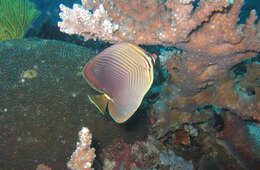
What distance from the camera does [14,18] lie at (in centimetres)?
557

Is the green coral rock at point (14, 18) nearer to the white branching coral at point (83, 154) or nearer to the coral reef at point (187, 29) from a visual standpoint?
the coral reef at point (187, 29)

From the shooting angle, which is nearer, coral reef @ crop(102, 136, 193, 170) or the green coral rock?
coral reef @ crop(102, 136, 193, 170)

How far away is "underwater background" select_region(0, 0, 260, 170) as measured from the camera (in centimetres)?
192

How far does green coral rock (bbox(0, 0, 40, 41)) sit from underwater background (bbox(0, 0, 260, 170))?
270 cm

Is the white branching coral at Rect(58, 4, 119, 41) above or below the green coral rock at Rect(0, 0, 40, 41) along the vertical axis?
above

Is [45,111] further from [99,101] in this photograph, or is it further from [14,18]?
[14,18]

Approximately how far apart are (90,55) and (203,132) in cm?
244

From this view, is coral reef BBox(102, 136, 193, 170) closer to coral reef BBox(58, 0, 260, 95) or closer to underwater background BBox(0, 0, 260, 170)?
underwater background BBox(0, 0, 260, 170)

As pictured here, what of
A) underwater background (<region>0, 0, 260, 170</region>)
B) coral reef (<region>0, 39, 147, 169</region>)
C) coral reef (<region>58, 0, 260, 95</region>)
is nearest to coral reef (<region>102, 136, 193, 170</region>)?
underwater background (<region>0, 0, 260, 170</region>)

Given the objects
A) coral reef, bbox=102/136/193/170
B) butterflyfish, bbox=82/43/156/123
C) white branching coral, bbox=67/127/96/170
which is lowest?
coral reef, bbox=102/136/193/170

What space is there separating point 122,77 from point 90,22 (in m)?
0.99

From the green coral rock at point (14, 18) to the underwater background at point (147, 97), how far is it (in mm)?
2701

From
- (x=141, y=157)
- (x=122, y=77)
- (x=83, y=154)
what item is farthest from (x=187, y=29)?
(x=141, y=157)

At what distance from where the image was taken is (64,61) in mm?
3168
